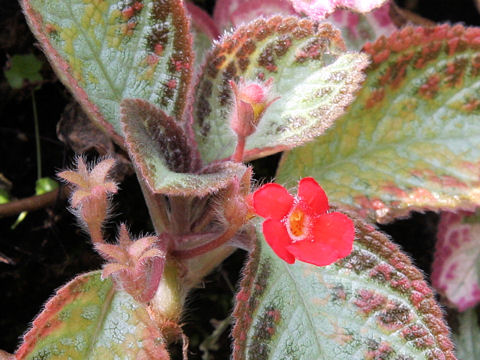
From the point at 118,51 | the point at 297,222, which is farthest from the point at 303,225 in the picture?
the point at 118,51

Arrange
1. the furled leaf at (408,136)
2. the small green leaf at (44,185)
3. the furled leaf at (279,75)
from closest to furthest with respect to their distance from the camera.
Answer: the furled leaf at (279,75)
the furled leaf at (408,136)
the small green leaf at (44,185)

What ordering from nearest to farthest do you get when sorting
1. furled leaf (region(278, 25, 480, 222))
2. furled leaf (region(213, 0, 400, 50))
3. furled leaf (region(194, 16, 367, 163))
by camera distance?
furled leaf (region(194, 16, 367, 163)) → furled leaf (region(278, 25, 480, 222)) → furled leaf (region(213, 0, 400, 50))

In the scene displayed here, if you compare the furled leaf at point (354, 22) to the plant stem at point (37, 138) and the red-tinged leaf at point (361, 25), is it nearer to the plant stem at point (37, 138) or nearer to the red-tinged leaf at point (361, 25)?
the red-tinged leaf at point (361, 25)

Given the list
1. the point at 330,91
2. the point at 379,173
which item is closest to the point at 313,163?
the point at 379,173

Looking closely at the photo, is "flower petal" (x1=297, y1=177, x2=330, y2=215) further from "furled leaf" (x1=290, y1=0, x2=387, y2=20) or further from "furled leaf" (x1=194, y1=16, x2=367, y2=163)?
"furled leaf" (x1=290, y1=0, x2=387, y2=20)

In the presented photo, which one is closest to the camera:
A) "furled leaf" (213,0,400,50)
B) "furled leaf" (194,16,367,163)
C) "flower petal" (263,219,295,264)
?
"flower petal" (263,219,295,264)

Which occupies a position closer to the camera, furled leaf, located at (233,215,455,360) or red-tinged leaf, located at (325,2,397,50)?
furled leaf, located at (233,215,455,360)

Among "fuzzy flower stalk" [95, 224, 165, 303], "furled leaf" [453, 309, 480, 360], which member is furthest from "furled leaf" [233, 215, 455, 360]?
"furled leaf" [453, 309, 480, 360]

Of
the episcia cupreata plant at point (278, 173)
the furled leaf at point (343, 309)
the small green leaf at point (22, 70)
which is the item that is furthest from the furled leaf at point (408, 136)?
the small green leaf at point (22, 70)
